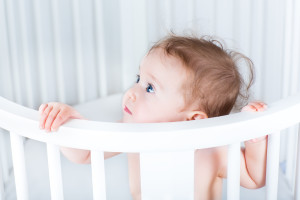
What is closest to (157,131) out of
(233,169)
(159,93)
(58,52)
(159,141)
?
(159,141)

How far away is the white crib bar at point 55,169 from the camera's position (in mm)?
620

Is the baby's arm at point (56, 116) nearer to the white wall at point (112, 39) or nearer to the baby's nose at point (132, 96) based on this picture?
the baby's nose at point (132, 96)

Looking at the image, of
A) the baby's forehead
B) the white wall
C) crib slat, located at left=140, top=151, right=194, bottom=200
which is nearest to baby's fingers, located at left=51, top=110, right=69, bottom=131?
crib slat, located at left=140, top=151, right=194, bottom=200

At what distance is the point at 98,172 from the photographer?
0.61m

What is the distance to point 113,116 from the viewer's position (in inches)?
49.9

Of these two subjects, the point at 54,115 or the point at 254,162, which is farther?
the point at 254,162

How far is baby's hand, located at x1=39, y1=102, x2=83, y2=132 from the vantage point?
61cm

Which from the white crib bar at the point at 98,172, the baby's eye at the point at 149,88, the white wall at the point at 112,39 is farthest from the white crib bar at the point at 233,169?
the white wall at the point at 112,39

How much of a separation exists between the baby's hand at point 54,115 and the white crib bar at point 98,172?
2.2 inches

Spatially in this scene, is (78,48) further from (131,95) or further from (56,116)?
(56,116)

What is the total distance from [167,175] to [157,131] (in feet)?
0.23

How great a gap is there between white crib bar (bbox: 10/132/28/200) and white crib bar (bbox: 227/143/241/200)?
255 mm

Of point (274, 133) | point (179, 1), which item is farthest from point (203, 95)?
point (179, 1)

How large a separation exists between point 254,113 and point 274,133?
0.04 metres
